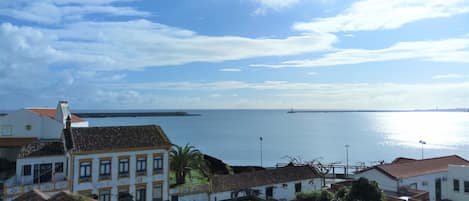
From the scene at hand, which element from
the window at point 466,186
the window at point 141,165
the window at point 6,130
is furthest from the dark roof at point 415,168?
the window at point 6,130

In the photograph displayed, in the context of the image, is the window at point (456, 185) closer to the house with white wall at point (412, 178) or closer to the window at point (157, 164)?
the house with white wall at point (412, 178)

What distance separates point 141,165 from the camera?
32219mm

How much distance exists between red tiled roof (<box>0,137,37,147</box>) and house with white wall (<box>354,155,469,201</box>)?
30877mm

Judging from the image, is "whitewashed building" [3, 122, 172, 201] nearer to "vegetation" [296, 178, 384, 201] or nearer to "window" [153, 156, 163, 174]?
"window" [153, 156, 163, 174]

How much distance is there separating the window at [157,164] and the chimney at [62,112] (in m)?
9.67

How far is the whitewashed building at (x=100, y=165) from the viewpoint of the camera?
28375 mm

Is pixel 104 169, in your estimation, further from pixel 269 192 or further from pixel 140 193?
pixel 269 192

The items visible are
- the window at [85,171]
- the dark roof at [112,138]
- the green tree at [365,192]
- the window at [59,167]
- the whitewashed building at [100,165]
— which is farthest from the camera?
the dark roof at [112,138]

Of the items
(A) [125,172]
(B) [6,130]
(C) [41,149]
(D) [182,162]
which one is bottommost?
(A) [125,172]

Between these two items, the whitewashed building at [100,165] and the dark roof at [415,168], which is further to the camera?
the dark roof at [415,168]

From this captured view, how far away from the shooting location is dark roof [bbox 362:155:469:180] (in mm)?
35406

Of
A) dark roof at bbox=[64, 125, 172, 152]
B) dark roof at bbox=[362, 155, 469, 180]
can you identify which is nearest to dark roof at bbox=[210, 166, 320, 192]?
dark roof at bbox=[64, 125, 172, 152]

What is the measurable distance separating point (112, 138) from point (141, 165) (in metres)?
3.22

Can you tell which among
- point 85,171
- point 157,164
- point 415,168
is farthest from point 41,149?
point 415,168
